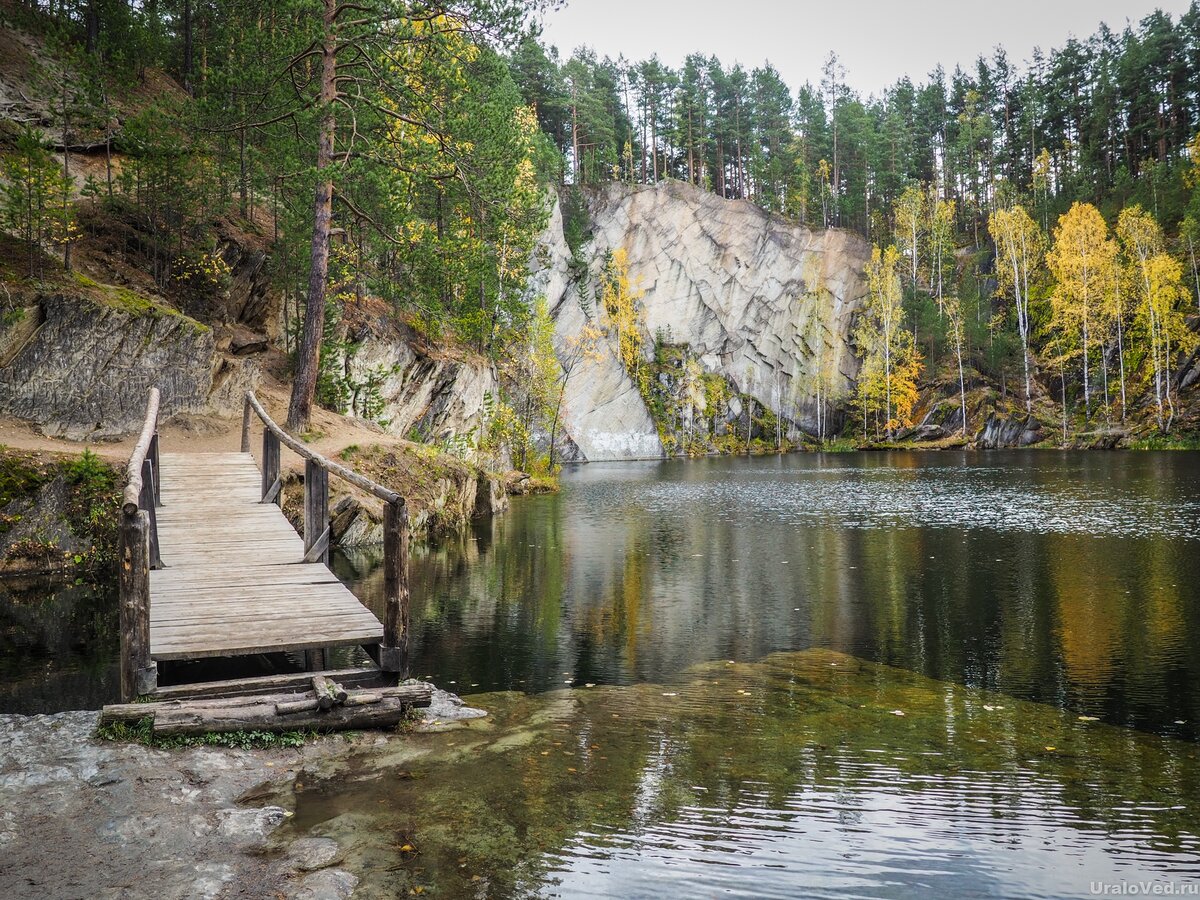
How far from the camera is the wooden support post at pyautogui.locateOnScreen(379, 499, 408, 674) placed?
298 inches

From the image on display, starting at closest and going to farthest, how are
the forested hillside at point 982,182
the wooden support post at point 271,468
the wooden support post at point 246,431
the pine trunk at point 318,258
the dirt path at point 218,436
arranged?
the wooden support post at point 271,468 → the dirt path at point 218,436 → the wooden support post at point 246,431 → the pine trunk at point 318,258 → the forested hillside at point 982,182

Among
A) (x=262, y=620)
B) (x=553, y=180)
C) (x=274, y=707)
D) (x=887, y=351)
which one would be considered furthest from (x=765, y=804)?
(x=887, y=351)

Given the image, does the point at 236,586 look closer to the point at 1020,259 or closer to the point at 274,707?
the point at 274,707

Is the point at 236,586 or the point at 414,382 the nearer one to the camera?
the point at 236,586

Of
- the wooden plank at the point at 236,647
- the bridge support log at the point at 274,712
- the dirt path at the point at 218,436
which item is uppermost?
the dirt path at the point at 218,436

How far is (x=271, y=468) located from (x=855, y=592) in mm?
10672

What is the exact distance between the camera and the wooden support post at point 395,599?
757 cm

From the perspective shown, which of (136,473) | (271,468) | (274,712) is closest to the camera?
(274,712)

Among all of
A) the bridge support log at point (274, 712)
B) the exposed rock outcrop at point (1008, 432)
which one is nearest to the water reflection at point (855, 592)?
the bridge support log at point (274, 712)

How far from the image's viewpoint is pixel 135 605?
21.5ft

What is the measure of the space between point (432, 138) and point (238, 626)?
15.3 meters

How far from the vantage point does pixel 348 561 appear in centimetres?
1659

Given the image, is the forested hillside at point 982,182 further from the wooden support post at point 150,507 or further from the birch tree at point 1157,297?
the wooden support post at point 150,507

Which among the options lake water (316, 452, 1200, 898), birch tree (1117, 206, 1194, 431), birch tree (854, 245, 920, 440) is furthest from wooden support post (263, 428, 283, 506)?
birch tree (854, 245, 920, 440)
